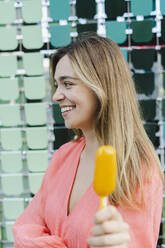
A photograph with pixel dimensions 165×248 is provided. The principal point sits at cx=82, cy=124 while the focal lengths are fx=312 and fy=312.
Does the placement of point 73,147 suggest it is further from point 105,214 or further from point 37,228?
point 105,214

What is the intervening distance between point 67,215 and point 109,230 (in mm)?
415

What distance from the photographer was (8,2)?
5.30ft

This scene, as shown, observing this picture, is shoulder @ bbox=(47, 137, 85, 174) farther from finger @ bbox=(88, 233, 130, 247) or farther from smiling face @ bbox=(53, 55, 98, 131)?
finger @ bbox=(88, 233, 130, 247)

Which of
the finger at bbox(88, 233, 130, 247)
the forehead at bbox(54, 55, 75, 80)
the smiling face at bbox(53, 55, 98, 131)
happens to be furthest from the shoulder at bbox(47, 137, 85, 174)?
the finger at bbox(88, 233, 130, 247)

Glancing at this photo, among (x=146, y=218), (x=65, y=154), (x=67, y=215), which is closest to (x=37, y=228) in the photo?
(x=67, y=215)

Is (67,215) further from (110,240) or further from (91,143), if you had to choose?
(110,240)

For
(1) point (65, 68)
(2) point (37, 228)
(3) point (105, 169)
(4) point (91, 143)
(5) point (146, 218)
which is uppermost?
(1) point (65, 68)

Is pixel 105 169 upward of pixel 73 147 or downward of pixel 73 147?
upward

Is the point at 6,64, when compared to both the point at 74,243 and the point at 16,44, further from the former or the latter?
the point at 74,243

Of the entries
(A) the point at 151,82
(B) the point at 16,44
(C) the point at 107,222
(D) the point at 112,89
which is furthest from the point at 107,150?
(B) the point at 16,44

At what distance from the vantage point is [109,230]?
0.45m

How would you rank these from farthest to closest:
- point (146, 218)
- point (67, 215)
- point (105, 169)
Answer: point (67, 215), point (146, 218), point (105, 169)

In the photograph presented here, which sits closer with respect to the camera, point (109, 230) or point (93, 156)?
point (109, 230)

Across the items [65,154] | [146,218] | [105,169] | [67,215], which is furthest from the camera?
[65,154]
